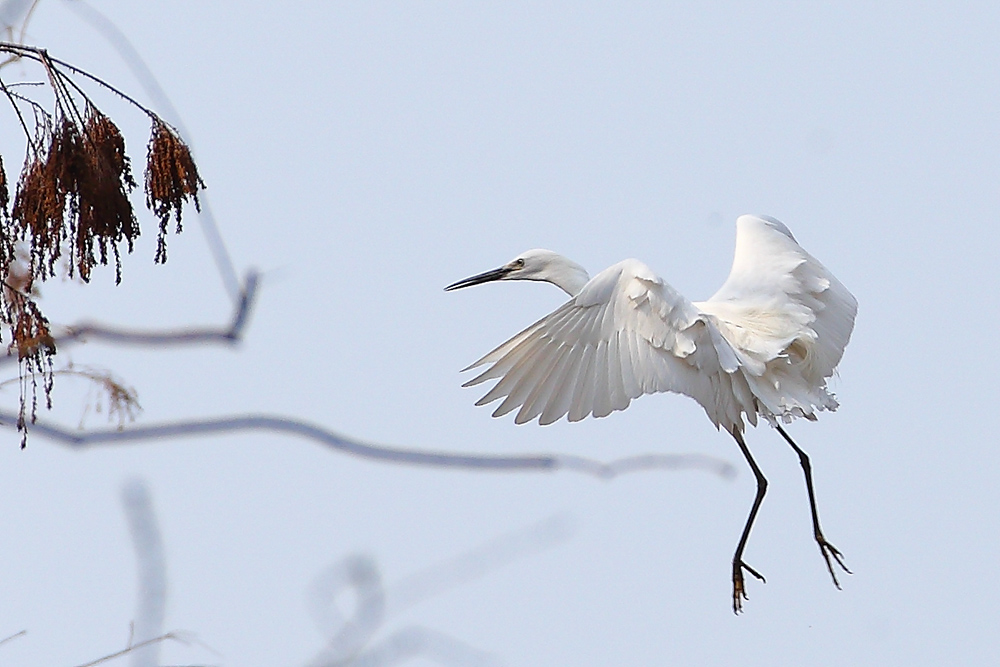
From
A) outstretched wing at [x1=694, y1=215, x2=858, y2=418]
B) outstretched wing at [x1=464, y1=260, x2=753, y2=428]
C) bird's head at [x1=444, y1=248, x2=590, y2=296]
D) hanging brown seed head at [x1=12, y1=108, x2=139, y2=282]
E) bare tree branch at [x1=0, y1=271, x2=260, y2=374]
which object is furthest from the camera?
bird's head at [x1=444, y1=248, x2=590, y2=296]

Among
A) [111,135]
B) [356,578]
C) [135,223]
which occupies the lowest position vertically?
[356,578]

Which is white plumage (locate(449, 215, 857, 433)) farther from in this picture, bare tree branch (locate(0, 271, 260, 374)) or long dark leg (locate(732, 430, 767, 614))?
bare tree branch (locate(0, 271, 260, 374))

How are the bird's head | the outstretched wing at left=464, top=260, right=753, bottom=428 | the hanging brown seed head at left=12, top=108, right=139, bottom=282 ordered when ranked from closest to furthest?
the hanging brown seed head at left=12, top=108, right=139, bottom=282 < the outstretched wing at left=464, top=260, right=753, bottom=428 < the bird's head

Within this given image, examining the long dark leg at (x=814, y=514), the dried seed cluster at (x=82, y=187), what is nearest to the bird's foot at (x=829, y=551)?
the long dark leg at (x=814, y=514)

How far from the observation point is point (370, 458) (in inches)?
43.1

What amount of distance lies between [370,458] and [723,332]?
4.23m

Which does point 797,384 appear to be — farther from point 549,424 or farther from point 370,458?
point 370,458

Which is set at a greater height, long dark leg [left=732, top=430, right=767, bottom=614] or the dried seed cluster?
the dried seed cluster

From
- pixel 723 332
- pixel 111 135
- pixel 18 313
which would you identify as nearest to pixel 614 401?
pixel 723 332

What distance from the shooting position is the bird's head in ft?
20.3

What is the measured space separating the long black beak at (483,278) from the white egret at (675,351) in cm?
109

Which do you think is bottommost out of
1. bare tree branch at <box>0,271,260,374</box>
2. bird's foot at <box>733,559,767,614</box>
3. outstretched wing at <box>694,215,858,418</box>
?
bird's foot at <box>733,559,767,614</box>

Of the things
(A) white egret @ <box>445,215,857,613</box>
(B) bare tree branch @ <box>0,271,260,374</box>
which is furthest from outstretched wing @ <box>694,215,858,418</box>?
(B) bare tree branch @ <box>0,271,260,374</box>

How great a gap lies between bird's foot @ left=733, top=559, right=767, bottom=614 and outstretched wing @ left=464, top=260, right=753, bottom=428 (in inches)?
52.1
